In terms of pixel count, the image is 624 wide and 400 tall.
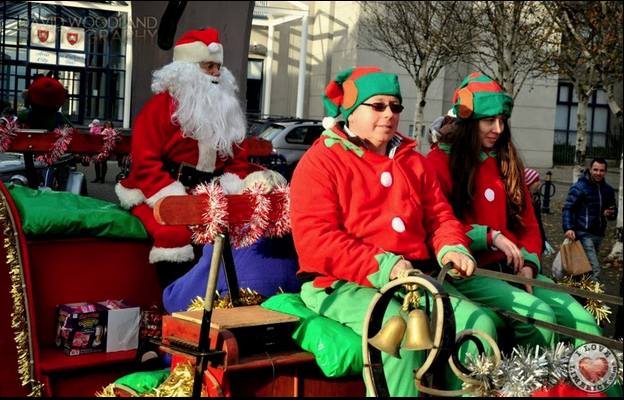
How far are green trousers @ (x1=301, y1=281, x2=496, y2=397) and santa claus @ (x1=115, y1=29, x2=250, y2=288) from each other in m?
1.65

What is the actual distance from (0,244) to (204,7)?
5.23 m

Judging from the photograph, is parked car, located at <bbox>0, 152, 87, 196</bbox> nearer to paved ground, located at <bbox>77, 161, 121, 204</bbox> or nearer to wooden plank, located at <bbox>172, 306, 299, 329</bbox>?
wooden plank, located at <bbox>172, 306, 299, 329</bbox>

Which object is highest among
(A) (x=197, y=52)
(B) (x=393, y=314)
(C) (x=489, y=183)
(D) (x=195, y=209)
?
(A) (x=197, y=52)

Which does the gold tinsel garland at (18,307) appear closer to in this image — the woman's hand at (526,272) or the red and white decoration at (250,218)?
the red and white decoration at (250,218)

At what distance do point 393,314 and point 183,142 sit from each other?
2836 mm

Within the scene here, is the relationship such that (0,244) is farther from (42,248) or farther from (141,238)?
(141,238)

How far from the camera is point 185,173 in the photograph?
595 centimetres

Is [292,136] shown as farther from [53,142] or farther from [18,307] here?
[18,307]

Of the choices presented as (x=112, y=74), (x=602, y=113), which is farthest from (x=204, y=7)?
(x=602, y=113)

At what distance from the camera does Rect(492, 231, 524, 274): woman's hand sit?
4.22m

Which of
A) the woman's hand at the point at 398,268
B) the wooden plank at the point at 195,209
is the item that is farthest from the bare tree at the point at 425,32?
the woman's hand at the point at 398,268

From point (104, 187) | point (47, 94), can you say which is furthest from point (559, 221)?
point (47, 94)

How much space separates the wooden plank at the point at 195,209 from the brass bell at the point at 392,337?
1.53 m

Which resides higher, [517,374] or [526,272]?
[526,272]
